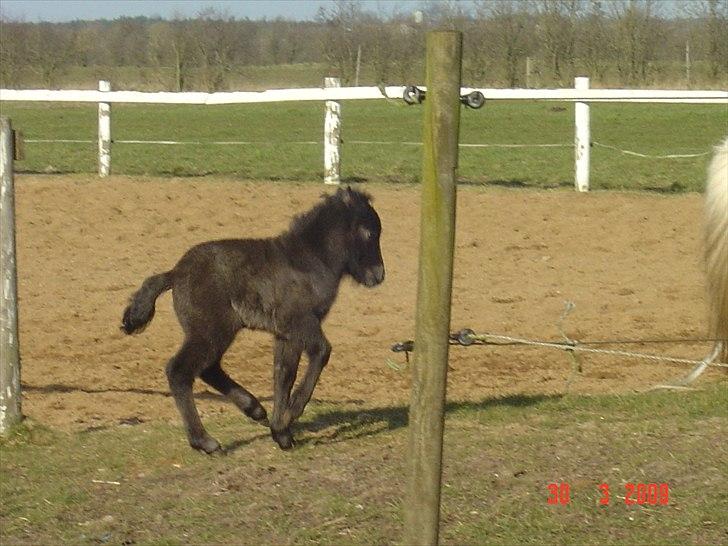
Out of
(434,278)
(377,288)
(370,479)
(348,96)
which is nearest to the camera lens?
(434,278)

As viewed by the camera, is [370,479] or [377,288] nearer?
[370,479]

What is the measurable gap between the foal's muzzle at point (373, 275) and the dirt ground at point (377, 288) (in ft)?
1.67

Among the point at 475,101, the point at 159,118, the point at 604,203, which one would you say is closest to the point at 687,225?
the point at 604,203

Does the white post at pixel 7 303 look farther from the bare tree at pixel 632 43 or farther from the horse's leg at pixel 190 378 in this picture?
the bare tree at pixel 632 43

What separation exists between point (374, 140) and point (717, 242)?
17197mm

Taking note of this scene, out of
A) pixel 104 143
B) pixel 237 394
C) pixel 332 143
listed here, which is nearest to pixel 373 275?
pixel 237 394

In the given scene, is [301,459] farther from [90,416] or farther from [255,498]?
[90,416]

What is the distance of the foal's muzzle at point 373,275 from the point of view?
6586mm

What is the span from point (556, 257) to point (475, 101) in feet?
29.4

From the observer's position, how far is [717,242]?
6996 mm

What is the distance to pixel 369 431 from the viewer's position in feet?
22.1

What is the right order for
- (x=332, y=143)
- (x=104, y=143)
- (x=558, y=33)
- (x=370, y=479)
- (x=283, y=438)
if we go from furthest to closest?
Answer: (x=558, y=33), (x=104, y=143), (x=332, y=143), (x=283, y=438), (x=370, y=479)
